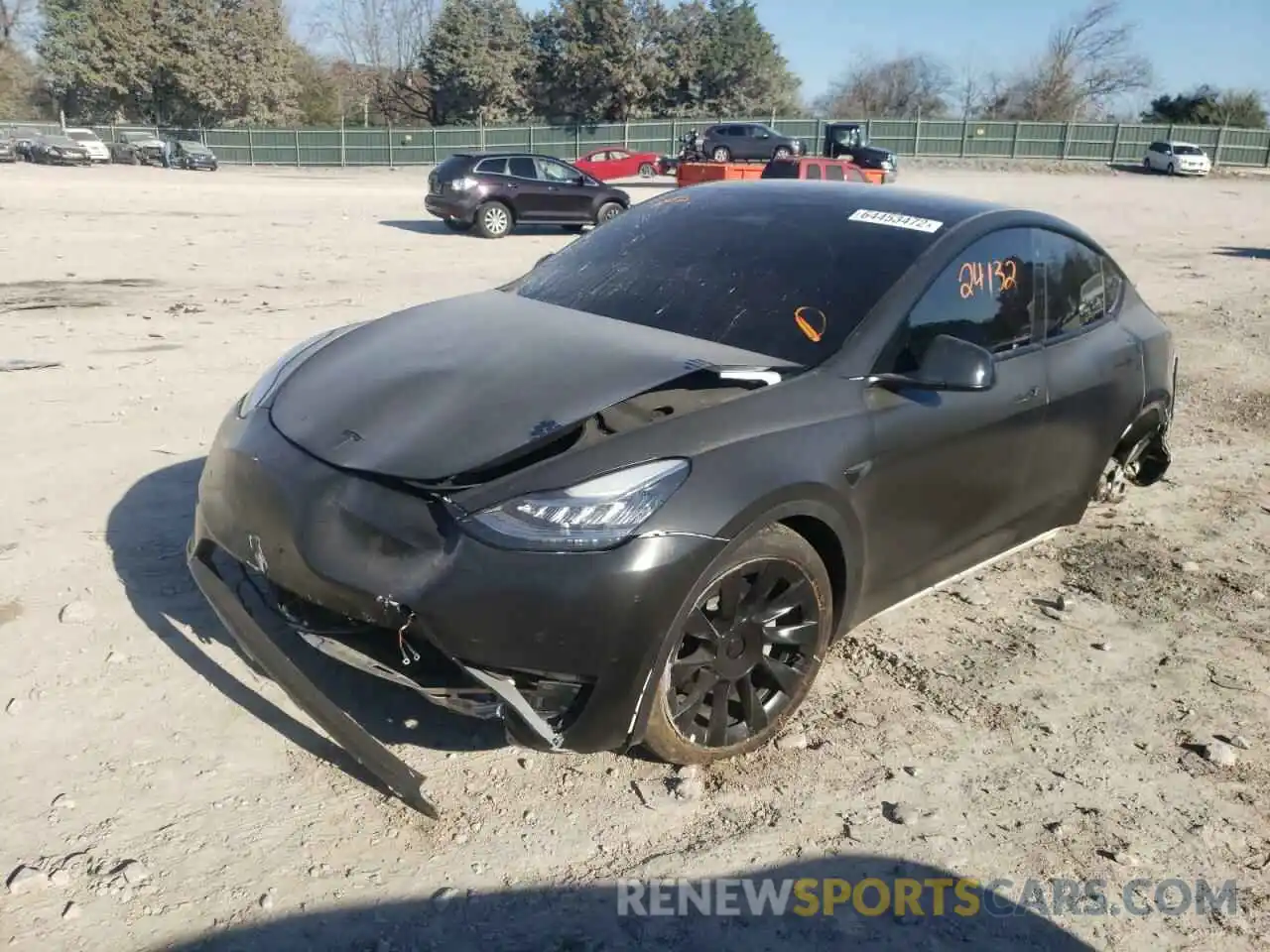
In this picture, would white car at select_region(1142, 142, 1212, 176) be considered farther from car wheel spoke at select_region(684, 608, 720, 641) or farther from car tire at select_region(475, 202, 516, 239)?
car wheel spoke at select_region(684, 608, 720, 641)

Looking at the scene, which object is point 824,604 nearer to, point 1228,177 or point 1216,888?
point 1216,888

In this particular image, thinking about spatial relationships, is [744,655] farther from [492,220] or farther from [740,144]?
[740,144]

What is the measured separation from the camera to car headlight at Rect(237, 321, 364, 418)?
130 inches

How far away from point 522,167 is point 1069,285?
15.8 metres

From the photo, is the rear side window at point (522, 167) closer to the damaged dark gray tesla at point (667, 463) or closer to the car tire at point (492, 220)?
the car tire at point (492, 220)

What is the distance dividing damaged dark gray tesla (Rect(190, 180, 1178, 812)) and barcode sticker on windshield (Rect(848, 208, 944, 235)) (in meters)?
0.02

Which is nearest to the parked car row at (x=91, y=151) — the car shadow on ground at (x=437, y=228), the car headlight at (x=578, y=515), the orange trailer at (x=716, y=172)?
the orange trailer at (x=716, y=172)

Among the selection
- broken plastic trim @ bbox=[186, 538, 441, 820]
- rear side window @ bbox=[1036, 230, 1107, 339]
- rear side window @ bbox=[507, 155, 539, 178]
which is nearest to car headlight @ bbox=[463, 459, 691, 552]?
broken plastic trim @ bbox=[186, 538, 441, 820]

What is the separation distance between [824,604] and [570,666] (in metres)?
0.95

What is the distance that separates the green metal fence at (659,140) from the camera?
5175 centimetres

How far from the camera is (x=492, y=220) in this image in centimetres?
1812

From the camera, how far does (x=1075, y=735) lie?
3.33 meters

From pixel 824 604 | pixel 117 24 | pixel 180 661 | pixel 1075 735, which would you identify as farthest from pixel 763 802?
pixel 117 24

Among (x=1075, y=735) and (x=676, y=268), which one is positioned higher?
(x=676, y=268)
